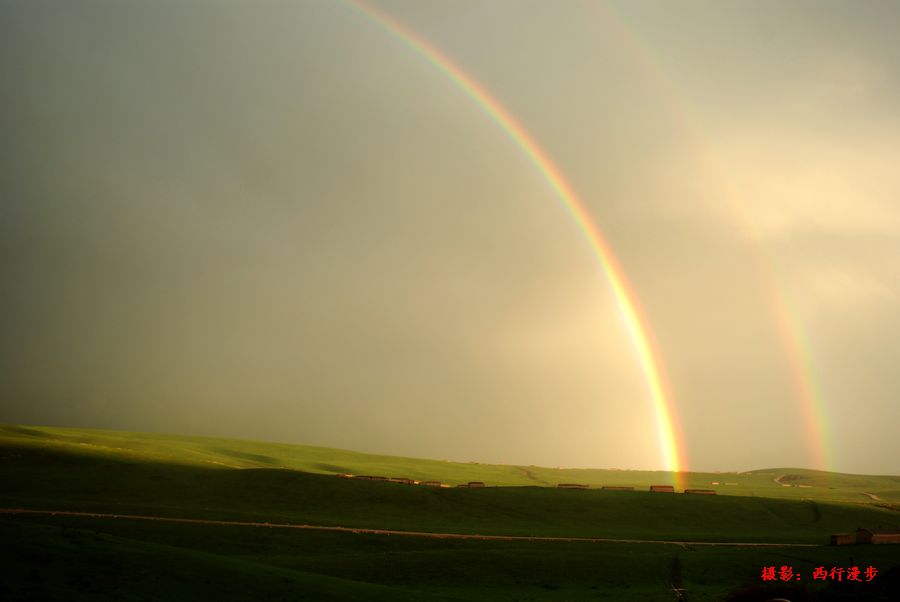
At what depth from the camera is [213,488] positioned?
8025 centimetres

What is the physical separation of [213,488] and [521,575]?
45551 mm

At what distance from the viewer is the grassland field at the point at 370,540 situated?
31.0 metres

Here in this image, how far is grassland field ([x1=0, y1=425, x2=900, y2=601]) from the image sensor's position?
102ft

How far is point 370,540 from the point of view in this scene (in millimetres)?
57562

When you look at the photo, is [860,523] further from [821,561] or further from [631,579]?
[631,579]

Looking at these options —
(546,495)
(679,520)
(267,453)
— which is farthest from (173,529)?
(267,453)
